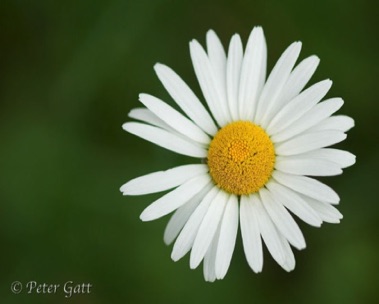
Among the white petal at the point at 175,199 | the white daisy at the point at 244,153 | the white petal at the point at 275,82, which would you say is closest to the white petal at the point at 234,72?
the white daisy at the point at 244,153

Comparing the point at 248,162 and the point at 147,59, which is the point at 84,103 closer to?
the point at 147,59

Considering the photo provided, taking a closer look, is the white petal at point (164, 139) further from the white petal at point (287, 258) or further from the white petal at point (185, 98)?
the white petal at point (287, 258)

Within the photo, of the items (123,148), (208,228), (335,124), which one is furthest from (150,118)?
(123,148)

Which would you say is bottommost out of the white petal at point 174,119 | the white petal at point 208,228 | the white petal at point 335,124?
the white petal at point 208,228

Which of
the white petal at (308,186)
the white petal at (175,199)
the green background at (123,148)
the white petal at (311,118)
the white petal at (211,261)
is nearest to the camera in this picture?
the white petal at (308,186)

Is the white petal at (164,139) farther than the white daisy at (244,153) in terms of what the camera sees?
Yes

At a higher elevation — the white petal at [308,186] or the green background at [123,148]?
the green background at [123,148]

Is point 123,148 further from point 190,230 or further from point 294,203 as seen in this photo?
point 294,203
